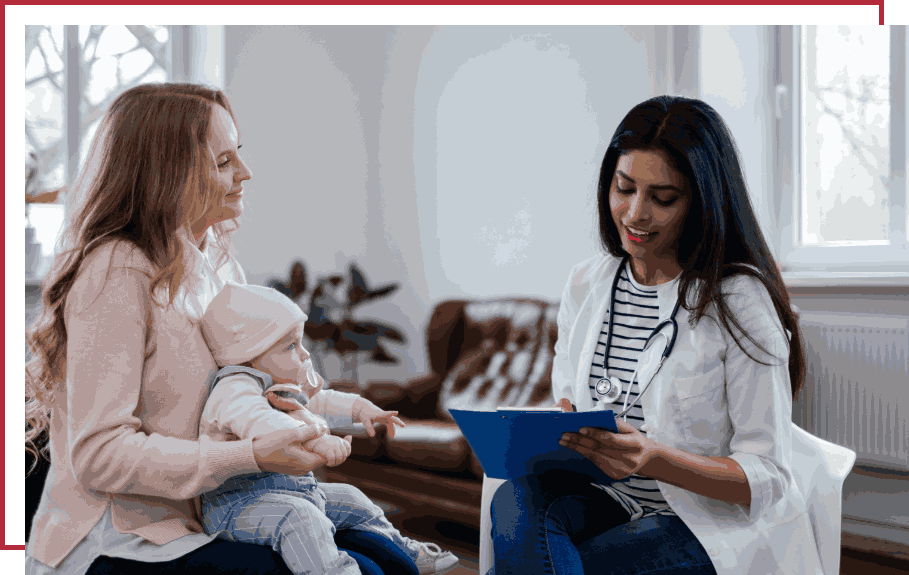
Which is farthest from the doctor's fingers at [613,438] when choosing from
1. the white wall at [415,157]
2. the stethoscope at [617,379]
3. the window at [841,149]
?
the white wall at [415,157]

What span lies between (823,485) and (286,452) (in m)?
0.96

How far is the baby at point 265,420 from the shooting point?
890mm

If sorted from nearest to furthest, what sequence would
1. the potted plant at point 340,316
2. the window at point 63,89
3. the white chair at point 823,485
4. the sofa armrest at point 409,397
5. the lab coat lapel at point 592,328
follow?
the white chair at point 823,485 < the lab coat lapel at point 592,328 < the sofa armrest at point 409,397 < the window at point 63,89 < the potted plant at point 340,316

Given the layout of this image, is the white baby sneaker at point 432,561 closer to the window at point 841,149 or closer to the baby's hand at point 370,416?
the baby's hand at point 370,416

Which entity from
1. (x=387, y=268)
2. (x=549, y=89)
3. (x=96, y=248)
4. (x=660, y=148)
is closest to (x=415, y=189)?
(x=387, y=268)

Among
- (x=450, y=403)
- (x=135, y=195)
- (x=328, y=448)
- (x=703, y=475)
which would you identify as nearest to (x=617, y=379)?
(x=703, y=475)

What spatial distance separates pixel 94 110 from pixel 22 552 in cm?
336

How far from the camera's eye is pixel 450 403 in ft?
10.7

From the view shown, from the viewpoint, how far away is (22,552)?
106 centimetres

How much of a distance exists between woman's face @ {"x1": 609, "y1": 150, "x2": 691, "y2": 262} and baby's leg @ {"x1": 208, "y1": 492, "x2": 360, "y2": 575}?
751 millimetres

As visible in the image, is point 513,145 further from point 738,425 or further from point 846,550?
point 738,425

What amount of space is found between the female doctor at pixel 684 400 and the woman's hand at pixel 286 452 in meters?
0.41

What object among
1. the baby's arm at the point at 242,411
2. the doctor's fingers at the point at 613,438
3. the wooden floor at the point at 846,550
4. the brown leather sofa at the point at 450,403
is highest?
the baby's arm at the point at 242,411

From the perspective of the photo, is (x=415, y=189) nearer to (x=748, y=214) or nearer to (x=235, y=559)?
(x=748, y=214)
